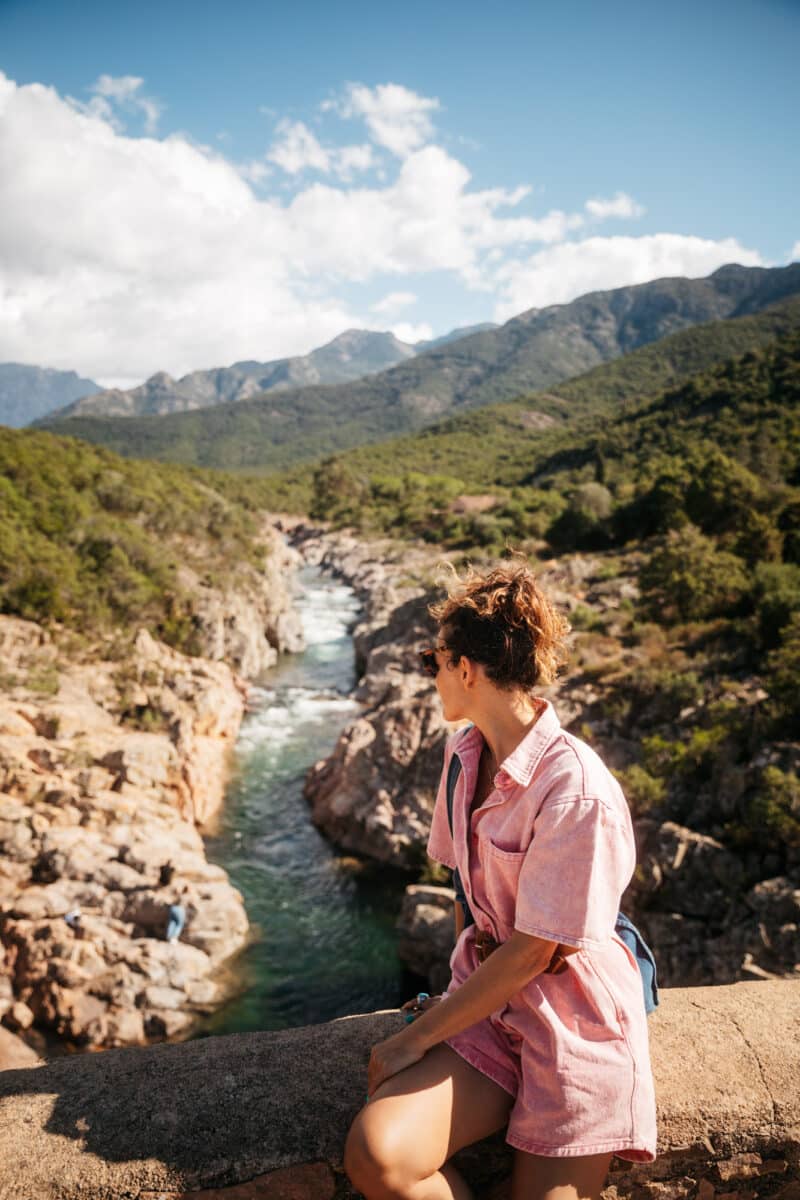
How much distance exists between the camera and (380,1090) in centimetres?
175

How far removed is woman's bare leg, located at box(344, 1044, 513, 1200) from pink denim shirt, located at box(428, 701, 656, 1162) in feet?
0.19

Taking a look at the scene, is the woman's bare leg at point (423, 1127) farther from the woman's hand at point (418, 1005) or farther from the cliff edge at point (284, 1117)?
the woman's hand at point (418, 1005)

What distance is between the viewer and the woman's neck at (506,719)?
203cm

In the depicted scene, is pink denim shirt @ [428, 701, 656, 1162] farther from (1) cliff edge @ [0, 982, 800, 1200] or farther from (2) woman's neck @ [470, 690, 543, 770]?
(1) cliff edge @ [0, 982, 800, 1200]

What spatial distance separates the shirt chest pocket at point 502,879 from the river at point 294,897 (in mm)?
7628

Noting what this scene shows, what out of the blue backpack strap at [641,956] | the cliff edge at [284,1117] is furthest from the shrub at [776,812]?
the blue backpack strap at [641,956]

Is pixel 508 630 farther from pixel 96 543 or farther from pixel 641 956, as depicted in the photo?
pixel 96 543

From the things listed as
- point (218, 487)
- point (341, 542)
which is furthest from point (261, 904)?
point (218, 487)

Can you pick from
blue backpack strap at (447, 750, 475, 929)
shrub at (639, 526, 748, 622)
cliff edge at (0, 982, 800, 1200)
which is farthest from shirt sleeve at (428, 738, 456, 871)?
shrub at (639, 526, 748, 622)

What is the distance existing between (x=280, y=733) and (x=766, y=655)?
36.3ft

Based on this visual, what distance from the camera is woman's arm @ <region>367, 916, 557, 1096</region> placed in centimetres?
174

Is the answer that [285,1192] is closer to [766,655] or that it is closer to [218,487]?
[766,655]

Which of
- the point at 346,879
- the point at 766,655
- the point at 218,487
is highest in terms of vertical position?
the point at 218,487

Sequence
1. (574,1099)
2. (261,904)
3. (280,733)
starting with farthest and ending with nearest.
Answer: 1. (280,733)
2. (261,904)
3. (574,1099)
